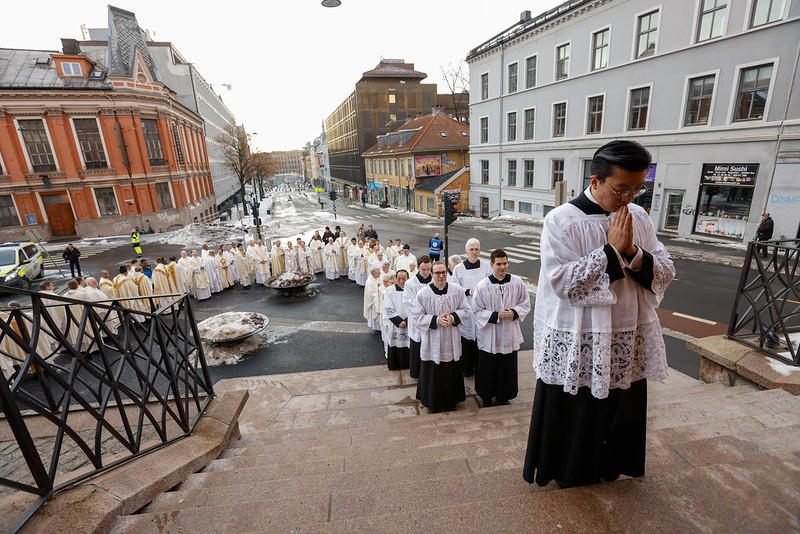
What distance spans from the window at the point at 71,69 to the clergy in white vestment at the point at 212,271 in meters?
23.5

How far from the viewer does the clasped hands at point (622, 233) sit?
1973mm

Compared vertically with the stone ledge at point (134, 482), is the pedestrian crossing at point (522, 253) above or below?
below

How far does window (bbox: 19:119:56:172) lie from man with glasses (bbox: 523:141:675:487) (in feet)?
113

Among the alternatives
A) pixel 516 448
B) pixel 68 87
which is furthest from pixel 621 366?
pixel 68 87

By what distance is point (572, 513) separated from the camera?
2174mm

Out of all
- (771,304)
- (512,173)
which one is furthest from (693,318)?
(512,173)

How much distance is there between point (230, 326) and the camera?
864cm

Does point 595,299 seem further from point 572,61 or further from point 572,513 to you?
point 572,61

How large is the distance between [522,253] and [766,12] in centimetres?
1330

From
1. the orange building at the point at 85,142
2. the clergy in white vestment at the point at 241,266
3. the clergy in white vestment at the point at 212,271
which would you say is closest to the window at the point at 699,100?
Answer: the clergy in white vestment at the point at 241,266

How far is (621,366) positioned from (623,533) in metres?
0.91

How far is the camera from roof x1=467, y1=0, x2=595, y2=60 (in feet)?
71.8

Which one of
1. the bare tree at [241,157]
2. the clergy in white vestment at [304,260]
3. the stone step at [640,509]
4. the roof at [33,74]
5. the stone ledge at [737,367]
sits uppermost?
the roof at [33,74]

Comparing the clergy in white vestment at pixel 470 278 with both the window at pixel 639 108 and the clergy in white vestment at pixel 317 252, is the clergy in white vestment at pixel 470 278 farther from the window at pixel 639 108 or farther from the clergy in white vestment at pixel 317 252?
the window at pixel 639 108
